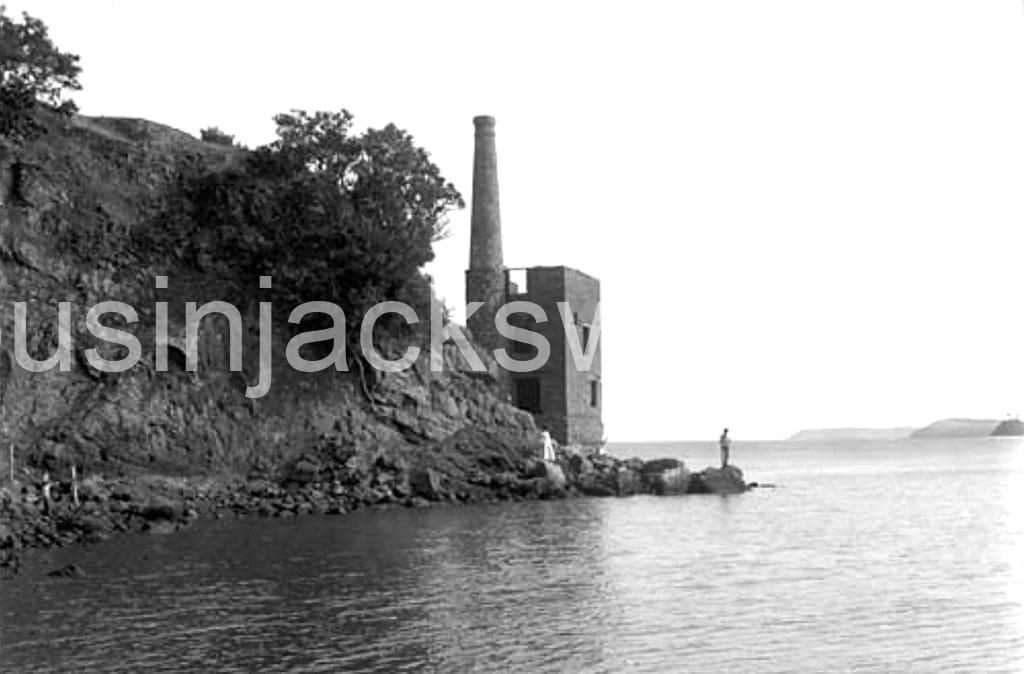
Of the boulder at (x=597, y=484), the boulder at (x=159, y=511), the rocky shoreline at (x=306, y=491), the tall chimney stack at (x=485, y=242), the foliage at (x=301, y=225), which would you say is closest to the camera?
the rocky shoreline at (x=306, y=491)

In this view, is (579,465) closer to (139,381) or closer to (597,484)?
(597,484)

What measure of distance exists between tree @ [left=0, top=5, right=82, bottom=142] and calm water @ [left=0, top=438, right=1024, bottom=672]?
15.8 m

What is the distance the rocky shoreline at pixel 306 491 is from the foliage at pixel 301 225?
635 cm

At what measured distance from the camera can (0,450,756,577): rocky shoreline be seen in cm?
3191

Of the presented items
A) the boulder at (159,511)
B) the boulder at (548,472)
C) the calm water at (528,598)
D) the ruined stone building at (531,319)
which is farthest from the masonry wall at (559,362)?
the boulder at (159,511)

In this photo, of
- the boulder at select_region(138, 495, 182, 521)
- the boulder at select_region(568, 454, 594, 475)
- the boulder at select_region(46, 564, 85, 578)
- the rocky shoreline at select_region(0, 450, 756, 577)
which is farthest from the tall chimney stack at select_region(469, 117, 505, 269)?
the boulder at select_region(46, 564, 85, 578)

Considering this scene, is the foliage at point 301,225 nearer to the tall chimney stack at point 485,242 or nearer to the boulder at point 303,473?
the boulder at point 303,473

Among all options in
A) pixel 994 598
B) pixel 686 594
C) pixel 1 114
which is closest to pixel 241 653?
pixel 686 594

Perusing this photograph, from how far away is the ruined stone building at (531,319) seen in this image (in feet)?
185

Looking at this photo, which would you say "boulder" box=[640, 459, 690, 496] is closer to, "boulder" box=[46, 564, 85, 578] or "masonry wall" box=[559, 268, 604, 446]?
"masonry wall" box=[559, 268, 604, 446]

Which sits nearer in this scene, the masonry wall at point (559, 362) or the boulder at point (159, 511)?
the boulder at point (159, 511)

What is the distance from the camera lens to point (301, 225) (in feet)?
153

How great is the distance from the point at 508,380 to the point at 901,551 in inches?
1115

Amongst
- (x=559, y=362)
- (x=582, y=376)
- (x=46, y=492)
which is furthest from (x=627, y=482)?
(x=46, y=492)
